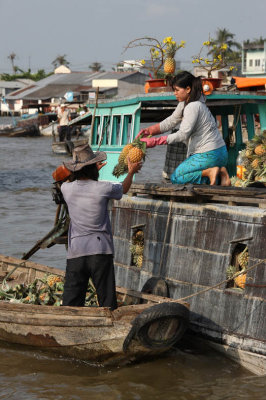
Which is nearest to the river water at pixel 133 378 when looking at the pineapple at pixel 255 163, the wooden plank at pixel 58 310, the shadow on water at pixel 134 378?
the shadow on water at pixel 134 378

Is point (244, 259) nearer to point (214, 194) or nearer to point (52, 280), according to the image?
point (214, 194)

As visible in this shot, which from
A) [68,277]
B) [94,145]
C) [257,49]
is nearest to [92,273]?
[68,277]

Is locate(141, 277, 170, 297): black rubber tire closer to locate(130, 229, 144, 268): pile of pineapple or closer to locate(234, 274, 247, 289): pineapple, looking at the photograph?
locate(130, 229, 144, 268): pile of pineapple

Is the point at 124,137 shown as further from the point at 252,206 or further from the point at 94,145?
the point at 252,206

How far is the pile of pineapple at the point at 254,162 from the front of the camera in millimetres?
8234

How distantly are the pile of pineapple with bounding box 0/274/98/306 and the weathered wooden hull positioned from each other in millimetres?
746

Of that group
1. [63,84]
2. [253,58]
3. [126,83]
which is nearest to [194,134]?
[253,58]

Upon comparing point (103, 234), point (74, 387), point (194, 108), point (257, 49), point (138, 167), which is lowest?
point (74, 387)

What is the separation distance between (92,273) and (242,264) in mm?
1505

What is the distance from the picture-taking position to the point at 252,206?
23.1 feet

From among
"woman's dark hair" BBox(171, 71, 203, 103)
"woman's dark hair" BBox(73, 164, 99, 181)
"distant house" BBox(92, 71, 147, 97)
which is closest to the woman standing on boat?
"woman's dark hair" BBox(171, 71, 203, 103)

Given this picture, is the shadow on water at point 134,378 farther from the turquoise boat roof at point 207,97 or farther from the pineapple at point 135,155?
the turquoise boat roof at point 207,97

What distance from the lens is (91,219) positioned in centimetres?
616

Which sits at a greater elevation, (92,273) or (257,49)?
(257,49)
